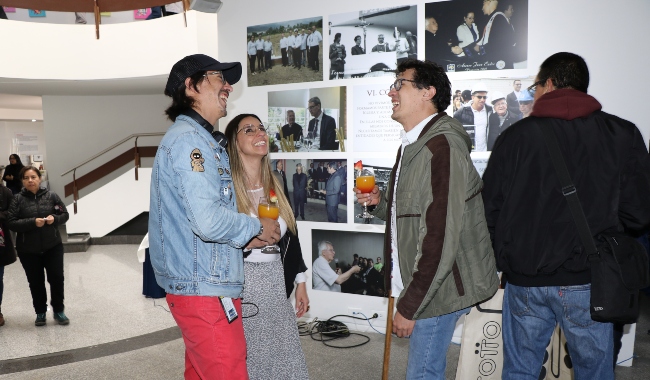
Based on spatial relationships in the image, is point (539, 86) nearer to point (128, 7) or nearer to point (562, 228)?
point (562, 228)

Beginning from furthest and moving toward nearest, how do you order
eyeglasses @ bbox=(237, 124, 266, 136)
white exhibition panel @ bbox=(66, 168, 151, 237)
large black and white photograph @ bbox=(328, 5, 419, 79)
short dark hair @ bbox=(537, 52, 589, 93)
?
1. white exhibition panel @ bbox=(66, 168, 151, 237)
2. large black and white photograph @ bbox=(328, 5, 419, 79)
3. eyeglasses @ bbox=(237, 124, 266, 136)
4. short dark hair @ bbox=(537, 52, 589, 93)

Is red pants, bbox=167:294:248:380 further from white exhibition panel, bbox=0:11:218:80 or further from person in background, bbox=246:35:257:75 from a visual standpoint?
white exhibition panel, bbox=0:11:218:80

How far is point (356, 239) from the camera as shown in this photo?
3.92 meters

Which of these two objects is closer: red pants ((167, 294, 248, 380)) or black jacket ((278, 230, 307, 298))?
red pants ((167, 294, 248, 380))

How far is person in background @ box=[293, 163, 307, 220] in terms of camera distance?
13.4 ft

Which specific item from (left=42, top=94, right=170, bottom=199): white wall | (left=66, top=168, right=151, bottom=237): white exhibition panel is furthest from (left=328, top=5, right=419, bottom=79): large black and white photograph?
(left=42, top=94, right=170, bottom=199): white wall

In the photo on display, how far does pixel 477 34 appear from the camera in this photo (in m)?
3.43

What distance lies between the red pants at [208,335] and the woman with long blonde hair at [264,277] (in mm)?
528

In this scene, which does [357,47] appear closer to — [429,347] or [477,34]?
[477,34]

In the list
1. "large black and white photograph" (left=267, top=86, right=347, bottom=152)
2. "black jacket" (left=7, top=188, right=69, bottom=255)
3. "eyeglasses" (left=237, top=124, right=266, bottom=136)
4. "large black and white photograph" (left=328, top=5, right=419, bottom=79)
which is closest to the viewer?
"eyeglasses" (left=237, top=124, right=266, bottom=136)

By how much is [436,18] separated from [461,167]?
7.24ft

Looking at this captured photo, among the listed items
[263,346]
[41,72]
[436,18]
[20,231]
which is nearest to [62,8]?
[20,231]

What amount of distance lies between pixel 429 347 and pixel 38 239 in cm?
399

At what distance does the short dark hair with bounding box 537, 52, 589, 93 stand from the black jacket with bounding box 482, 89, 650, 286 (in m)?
0.10
